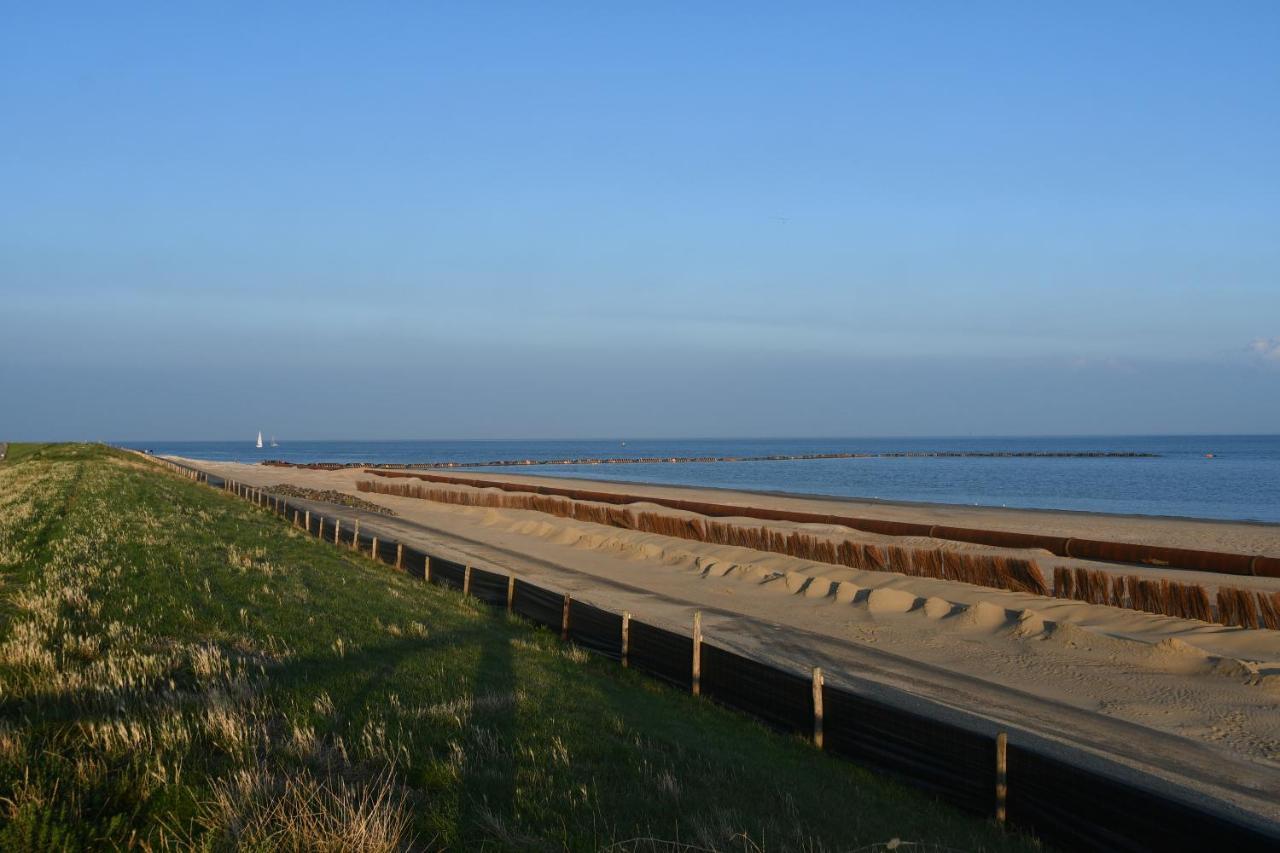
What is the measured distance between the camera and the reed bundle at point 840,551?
21.4 meters

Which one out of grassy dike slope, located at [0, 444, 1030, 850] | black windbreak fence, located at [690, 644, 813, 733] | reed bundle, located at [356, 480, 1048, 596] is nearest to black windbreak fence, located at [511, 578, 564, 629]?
grassy dike slope, located at [0, 444, 1030, 850]

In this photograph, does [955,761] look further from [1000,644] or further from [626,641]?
[1000,644]

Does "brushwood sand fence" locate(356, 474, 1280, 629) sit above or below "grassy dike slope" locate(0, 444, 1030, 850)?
below

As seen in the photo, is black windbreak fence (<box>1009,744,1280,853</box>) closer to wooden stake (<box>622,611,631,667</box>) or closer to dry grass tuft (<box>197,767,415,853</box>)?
dry grass tuft (<box>197,767,415,853</box>)

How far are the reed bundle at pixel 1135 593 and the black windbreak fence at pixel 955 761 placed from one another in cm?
840

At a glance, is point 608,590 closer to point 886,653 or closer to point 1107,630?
point 886,653

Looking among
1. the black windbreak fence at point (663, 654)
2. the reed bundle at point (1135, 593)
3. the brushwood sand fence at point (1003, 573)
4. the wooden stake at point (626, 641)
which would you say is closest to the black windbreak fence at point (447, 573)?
the wooden stake at point (626, 641)

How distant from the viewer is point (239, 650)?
410 inches

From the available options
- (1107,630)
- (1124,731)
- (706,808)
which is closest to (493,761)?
(706,808)

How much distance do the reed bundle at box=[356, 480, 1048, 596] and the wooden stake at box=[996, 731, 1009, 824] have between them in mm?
13747

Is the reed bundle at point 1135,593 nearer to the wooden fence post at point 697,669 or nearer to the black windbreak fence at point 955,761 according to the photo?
the black windbreak fence at point 955,761

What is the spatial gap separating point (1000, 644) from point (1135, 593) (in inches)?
152

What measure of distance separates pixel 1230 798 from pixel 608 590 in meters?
15.2

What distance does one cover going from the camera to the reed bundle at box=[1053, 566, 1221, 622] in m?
17.8
